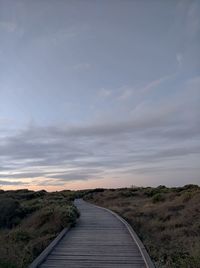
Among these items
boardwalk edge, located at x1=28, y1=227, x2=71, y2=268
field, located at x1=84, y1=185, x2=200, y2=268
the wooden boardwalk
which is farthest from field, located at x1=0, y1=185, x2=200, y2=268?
the wooden boardwalk

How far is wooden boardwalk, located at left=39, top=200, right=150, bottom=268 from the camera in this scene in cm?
896

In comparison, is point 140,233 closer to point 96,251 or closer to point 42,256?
point 96,251

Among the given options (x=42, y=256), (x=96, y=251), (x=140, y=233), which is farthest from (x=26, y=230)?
(x=42, y=256)

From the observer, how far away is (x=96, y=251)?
1057cm

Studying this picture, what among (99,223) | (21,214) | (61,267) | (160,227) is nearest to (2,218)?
(21,214)

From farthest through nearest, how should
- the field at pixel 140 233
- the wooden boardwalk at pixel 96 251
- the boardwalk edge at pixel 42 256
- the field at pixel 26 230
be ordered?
the field at pixel 140 233, the wooden boardwalk at pixel 96 251, the field at pixel 26 230, the boardwalk edge at pixel 42 256

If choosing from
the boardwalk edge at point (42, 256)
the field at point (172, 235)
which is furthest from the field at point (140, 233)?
the boardwalk edge at point (42, 256)

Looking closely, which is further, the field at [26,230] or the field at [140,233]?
the field at [140,233]

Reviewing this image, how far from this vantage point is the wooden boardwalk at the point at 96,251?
8.96m

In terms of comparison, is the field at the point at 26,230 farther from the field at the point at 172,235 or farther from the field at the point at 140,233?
the field at the point at 172,235

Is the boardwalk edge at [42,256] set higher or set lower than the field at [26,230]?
lower

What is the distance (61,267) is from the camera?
8.58m

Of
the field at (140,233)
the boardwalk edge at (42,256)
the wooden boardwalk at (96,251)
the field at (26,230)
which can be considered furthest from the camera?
the field at (140,233)

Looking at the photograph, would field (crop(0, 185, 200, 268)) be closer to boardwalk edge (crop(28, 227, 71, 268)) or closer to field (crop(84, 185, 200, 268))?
field (crop(84, 185, 200, 268))
